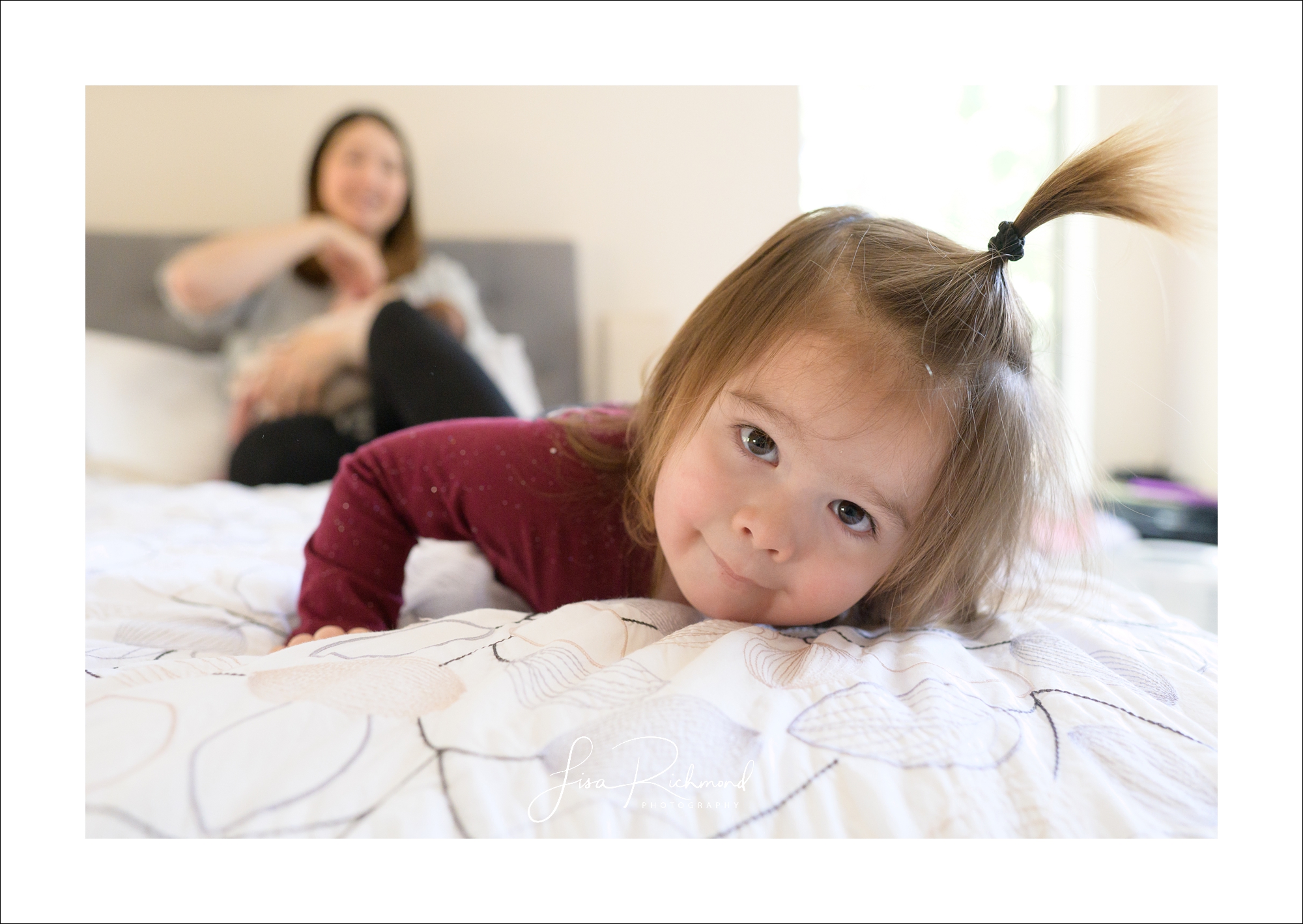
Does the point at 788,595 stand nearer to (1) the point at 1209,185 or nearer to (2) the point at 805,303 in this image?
(2) the point at 805,303

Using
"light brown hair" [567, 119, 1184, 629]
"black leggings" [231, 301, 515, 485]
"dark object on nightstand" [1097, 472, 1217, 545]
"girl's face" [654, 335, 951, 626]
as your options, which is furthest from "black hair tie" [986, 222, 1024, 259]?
"dark object on nightstand" [1097, 472, 1217, 545]

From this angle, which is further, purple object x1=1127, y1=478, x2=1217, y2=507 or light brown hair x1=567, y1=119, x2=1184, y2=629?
purple object x1=1127, y1=478, x2=1217, y2=507

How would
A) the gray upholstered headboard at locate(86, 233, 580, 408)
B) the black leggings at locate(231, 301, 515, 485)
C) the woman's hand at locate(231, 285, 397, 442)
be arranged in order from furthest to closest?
the gray upholstered headboard at locate(86, 233, 580, 408) < the woman's hand at locate(231, 285, 397, 442) < the black leggings at locate(231, 301, 515, 485)

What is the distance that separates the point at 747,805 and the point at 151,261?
193 cm

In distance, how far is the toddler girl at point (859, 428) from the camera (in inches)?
19.8

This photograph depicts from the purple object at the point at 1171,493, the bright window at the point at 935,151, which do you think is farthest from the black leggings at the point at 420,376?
the purple object at the point at 1171,493

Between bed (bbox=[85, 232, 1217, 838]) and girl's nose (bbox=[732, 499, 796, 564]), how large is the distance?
0.05 meters

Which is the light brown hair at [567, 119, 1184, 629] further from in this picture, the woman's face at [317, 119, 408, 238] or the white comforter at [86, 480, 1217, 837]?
the woman's face at [317, 119, 408, 238]

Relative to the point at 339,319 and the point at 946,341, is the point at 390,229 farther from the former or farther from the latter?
the point at 946,341

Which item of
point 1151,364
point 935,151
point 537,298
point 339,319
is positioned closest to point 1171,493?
point 1151,364

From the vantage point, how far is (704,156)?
184 centimetres

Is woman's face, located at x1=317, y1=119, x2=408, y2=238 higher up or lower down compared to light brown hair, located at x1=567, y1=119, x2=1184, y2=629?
higher up

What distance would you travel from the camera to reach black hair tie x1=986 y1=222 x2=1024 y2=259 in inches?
20.4

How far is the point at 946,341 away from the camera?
1.68 ft
